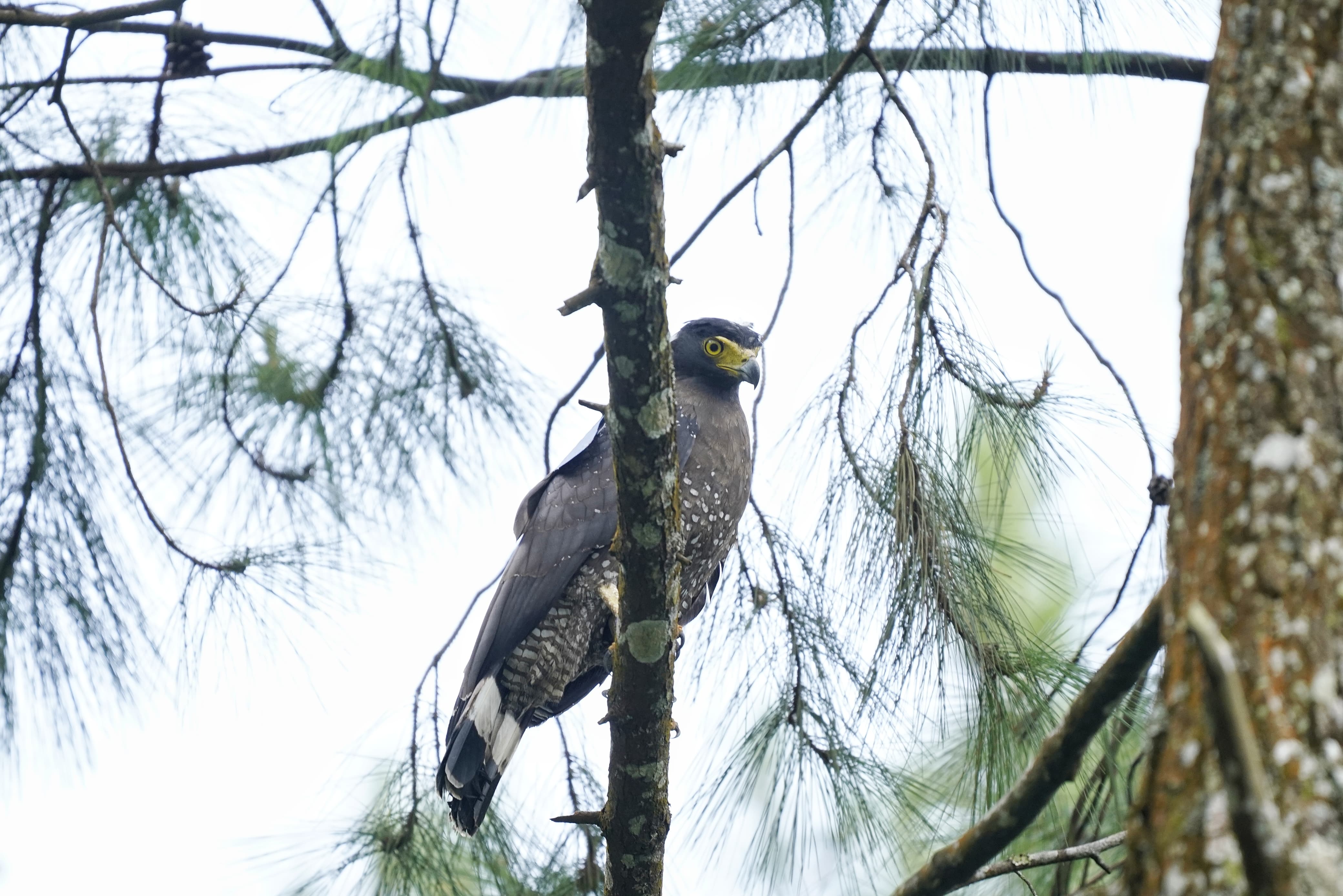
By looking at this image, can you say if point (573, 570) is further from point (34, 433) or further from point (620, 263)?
point (620, 263)

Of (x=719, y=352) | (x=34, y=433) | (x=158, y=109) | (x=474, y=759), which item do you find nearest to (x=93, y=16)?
(x=158, y=109)

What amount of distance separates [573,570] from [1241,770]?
9.27 feet

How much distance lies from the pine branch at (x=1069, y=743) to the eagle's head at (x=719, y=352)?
2.27m

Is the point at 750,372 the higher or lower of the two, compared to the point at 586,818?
higher

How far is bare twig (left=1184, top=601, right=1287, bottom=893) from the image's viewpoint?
81cm

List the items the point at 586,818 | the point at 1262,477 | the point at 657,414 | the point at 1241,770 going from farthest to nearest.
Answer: the point at 586,818 → the point at 657,414 → the point at 1262,477 → the point at 1241,770

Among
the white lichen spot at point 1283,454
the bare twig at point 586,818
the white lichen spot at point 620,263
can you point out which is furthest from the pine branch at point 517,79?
the white lichen spot at point 1283,454

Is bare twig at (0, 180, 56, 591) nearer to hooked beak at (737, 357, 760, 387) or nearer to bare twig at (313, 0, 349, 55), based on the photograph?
bare twig at (313, 0, 349, 55)

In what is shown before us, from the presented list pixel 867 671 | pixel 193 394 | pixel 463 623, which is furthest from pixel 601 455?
pixel 867 671

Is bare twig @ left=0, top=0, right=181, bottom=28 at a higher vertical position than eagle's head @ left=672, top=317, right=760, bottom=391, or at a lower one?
higher

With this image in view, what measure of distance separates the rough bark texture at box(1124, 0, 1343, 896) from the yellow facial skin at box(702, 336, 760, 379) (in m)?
2.51

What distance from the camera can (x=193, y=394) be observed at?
3514 millimetres

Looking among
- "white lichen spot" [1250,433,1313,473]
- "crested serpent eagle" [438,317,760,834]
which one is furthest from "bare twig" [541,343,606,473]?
"white lichen spot" [1250,433,1313,473]

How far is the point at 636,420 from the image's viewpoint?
6.88 feet
